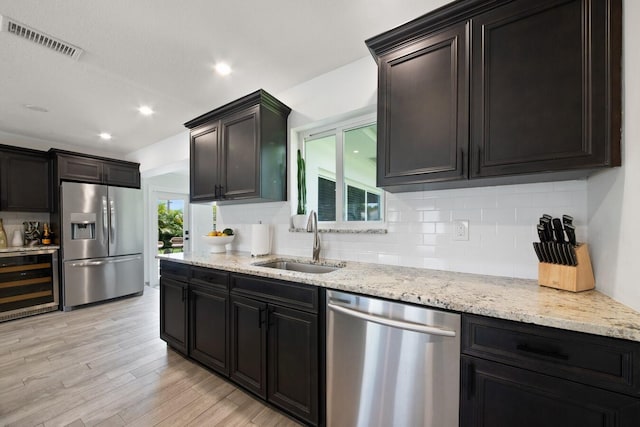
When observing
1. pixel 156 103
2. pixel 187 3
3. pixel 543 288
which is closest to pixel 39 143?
pixel 156 103

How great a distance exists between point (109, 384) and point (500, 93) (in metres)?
3.32

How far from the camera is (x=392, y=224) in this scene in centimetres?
203

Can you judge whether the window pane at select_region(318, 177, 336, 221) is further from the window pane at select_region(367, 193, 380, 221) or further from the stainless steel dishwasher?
the stainless steel dishwasher

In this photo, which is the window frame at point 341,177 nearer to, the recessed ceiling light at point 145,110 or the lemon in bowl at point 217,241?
the lemon in bowl at point 217,241

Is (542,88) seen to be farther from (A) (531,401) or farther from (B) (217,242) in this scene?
(B) (217,242)

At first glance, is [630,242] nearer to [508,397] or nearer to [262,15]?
[508,397]

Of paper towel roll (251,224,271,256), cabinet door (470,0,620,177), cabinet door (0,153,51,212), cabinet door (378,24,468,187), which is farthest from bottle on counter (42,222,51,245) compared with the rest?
cabinet door (470,0,620,177)

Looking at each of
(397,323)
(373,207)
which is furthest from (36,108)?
(397,323)

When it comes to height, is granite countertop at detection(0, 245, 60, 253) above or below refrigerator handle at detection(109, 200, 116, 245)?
below

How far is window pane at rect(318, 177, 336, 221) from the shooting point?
2531 millimetres

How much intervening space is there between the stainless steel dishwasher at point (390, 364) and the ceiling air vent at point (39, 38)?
2675 mm

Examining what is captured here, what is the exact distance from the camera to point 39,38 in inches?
73.9

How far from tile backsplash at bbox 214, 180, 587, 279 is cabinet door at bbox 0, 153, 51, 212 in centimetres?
446

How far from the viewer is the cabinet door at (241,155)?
2396 mm
